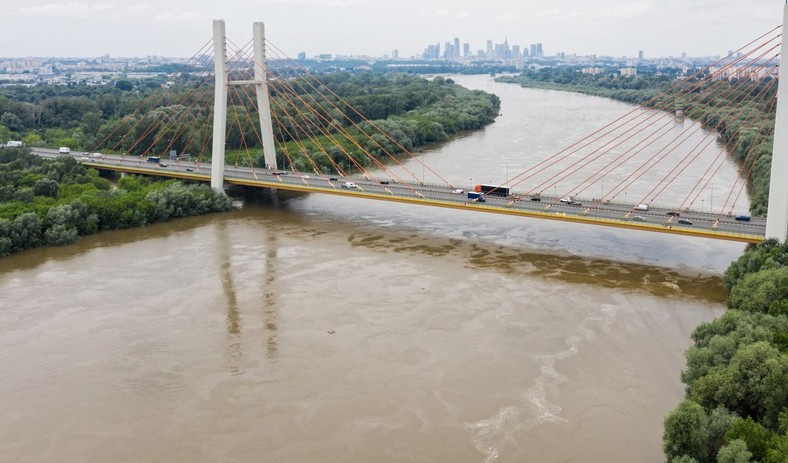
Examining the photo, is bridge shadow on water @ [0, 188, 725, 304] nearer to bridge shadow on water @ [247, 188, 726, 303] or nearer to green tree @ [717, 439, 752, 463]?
bridge shadow on water @ [247, 188, 726, 303]

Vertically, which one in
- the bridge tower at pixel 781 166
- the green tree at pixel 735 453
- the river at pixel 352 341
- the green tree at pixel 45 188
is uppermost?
the bridge tower at pixel 781 166

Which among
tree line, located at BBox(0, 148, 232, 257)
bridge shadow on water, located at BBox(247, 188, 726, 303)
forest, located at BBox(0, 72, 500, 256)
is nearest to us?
bridge shadow on water, located at BBox(247, 188, 726, 303)

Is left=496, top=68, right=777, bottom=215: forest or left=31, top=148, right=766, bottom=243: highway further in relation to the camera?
left=496, top=68, right=777, bottom=215: forest

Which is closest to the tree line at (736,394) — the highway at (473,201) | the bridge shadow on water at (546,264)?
the bridge shadow on water at (546,264)

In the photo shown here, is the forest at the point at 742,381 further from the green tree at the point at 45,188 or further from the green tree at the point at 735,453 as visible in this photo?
the green tree at the point at 45,188

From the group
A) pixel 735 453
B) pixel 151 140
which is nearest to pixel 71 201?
pixel 151 140

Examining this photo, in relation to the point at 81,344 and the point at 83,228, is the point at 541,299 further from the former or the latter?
the point at 83,228

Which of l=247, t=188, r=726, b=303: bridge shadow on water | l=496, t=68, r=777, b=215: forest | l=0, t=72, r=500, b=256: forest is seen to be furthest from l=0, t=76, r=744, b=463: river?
l=496, t=68, r=777, b=215: forest
